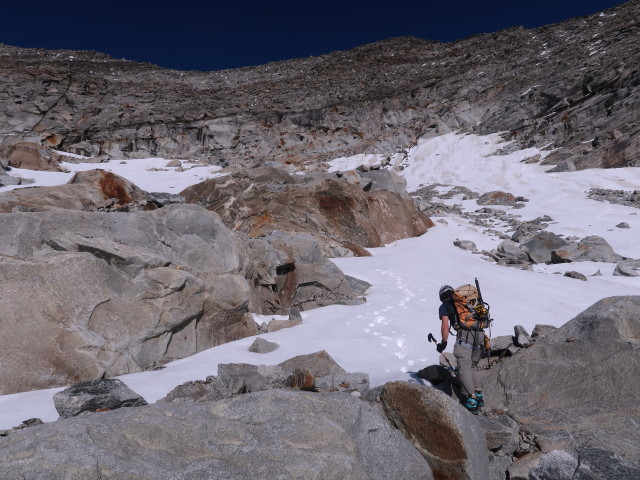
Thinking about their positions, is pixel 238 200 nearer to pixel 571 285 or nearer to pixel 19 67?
pixel 571 285

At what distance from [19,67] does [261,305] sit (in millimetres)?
56302

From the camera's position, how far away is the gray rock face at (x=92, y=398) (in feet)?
11.9

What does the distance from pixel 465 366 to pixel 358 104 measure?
4430 centimetres

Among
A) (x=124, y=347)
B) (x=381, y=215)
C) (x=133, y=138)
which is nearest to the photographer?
(x=124, y=347)

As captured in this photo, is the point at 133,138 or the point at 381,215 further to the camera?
the point at 133,138

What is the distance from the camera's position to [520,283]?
411 inches

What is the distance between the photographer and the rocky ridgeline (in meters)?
2.49

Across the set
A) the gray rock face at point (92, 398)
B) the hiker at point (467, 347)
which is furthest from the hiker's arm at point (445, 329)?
the gray rock face at point (92, 398)

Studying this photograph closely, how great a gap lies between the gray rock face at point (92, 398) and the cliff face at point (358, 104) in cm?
2685

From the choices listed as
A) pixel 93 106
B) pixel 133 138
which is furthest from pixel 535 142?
pixel 93 106

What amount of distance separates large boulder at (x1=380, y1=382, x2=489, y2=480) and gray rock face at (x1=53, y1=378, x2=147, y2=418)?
2.26 metres

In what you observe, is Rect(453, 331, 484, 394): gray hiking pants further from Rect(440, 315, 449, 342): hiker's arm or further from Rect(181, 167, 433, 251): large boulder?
Rect(181, 167, 433, 251): large boulder

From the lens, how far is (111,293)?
5422mm

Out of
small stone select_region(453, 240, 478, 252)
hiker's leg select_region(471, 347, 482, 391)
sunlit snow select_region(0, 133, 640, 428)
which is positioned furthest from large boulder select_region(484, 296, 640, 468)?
small stone select_region(453, 240, 478, 252)
